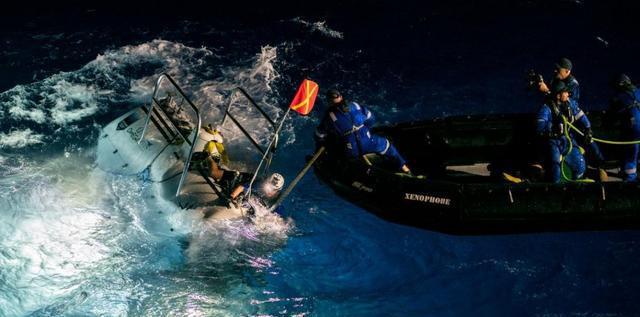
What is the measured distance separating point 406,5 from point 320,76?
4.24m

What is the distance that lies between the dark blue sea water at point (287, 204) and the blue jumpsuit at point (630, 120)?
1246mm

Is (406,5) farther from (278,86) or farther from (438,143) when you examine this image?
(438,143)

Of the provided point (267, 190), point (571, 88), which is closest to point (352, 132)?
point (267, 190)

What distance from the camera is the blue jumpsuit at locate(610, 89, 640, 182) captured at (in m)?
6.79

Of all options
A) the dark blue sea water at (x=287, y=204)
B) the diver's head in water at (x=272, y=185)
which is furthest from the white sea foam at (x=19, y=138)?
→ the diver's head in water at (x=272, y=185)

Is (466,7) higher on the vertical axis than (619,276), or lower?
higher

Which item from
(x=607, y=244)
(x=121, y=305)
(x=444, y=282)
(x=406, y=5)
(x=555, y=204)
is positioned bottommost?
(x=121, y=305)

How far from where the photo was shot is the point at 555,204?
257 inches

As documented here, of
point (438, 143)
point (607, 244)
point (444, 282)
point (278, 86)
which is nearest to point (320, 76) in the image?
point (278, 86)

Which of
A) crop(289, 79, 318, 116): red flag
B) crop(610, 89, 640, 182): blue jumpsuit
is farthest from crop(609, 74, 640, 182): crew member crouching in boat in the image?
crop(289, 79, 318, 116): red flag

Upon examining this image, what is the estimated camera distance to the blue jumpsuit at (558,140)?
6.55m

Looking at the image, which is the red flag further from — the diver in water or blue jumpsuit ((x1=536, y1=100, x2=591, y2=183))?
blue jumpsuit ((x1=536, y1=100, x2=591, y2=183))

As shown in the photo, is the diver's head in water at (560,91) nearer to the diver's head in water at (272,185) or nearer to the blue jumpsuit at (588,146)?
the blue jumpsuit at (588,146)

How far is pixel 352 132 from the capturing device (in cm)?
691
